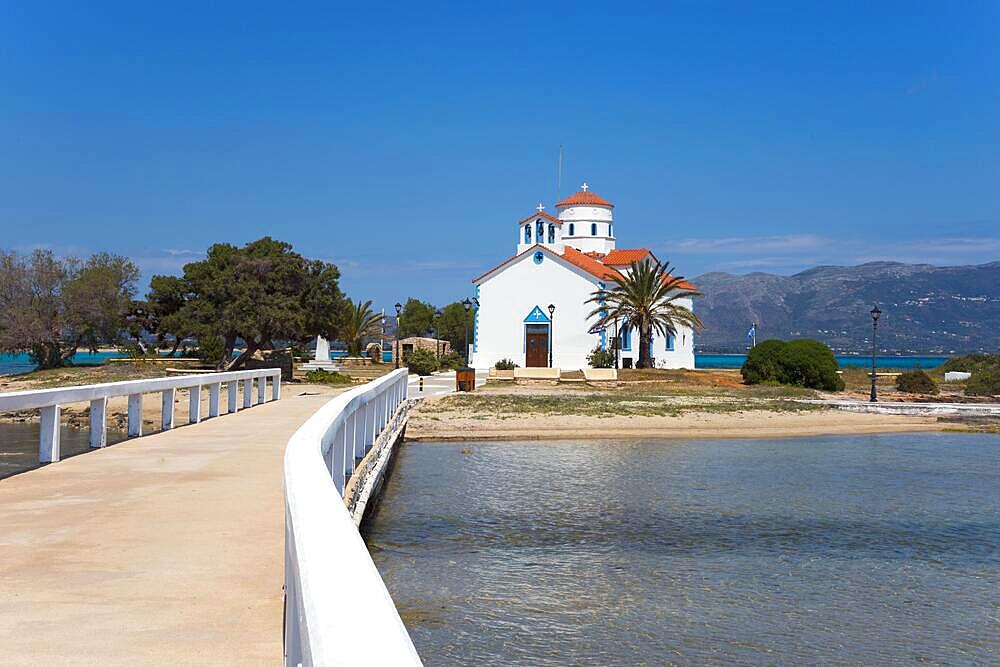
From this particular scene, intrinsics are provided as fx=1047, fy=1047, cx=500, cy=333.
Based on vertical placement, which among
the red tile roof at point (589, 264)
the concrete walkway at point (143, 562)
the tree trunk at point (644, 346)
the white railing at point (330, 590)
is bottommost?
the concrete walkway at point (143, 562)

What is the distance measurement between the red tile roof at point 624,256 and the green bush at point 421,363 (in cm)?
1587

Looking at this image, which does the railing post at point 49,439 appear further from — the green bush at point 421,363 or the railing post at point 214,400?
the green bush at point 421,363

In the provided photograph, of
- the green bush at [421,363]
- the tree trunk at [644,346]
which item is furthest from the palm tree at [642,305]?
the green bush at [421,363]

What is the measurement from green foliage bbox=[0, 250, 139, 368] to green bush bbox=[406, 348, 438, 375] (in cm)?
1591

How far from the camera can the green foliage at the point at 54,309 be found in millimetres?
46000

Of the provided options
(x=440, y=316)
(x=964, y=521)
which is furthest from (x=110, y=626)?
(x=440, y=316)

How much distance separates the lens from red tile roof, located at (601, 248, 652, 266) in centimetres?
6912

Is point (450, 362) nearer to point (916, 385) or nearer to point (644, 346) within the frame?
point (644, 346)

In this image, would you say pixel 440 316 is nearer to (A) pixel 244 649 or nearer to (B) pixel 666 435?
(B) pixel 666 435

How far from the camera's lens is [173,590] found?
244 inches

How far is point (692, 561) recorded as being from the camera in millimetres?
13445

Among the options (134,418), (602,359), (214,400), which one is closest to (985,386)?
(602,359)

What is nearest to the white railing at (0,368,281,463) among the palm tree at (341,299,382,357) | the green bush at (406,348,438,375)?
the green bush at (406,348,438,375)

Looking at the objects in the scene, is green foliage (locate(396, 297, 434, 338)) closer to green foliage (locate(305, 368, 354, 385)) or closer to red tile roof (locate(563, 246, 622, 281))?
red tile roof (locate(563, 246, 622, 281))
